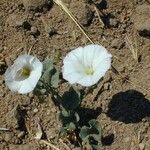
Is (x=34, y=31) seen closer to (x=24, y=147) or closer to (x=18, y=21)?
(x=18, y=21)

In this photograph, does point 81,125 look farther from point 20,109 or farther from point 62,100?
point 20,109

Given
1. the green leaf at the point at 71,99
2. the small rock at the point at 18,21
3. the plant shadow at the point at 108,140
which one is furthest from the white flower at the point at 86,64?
the small rock at the point at 18,21

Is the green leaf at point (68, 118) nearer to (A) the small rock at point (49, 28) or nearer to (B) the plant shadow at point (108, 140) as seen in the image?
(B) the plant shadow at point (108, 140)

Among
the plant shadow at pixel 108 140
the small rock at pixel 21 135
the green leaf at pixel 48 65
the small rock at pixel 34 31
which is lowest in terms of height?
the plant shadow at pixel 108 140

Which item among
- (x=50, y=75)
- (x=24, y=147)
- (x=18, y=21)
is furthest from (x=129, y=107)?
(x=18, y=21)

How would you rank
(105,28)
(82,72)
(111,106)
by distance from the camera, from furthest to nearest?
(105,28) < (111,106) < (82,72)

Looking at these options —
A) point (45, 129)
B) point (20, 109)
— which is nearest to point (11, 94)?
point (20, 109)

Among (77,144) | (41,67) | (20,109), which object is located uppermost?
(41,67)
